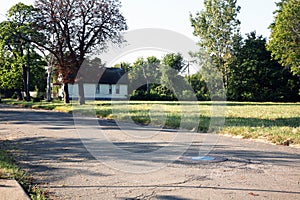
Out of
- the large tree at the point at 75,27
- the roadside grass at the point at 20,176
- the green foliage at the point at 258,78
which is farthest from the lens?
the green foliage at the point at 258,78

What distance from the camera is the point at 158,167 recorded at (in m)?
6.52

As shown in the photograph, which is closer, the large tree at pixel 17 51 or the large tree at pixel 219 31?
the large tree at pixel 17 51

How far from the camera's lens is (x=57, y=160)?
7305 millimetres

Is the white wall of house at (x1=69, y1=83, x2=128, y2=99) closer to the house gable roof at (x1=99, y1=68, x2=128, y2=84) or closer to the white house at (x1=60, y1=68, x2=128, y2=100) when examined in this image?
the white house at (x1=60, y1=68, x2=128, y2=100)

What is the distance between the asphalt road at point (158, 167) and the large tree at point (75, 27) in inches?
868

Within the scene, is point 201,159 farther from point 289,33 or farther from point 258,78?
point 258,78

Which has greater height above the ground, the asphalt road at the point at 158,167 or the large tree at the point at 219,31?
the large tree at the point at 219,31

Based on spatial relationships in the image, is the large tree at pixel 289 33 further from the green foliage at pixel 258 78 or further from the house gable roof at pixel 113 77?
the house gable roof at pixel 113 77

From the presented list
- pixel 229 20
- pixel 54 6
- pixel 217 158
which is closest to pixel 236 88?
pixel 229 20

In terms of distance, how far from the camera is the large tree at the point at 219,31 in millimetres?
53469

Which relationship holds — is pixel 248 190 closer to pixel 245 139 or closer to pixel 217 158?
pixel 217 158

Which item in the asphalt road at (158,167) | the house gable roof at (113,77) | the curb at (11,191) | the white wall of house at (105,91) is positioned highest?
the house gable roof at (113,77)

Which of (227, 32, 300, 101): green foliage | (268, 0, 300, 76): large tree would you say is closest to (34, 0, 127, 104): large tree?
(268, 0, 300, 76): large tree

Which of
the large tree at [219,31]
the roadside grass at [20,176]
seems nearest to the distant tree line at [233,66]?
the large tree at [219,31]
